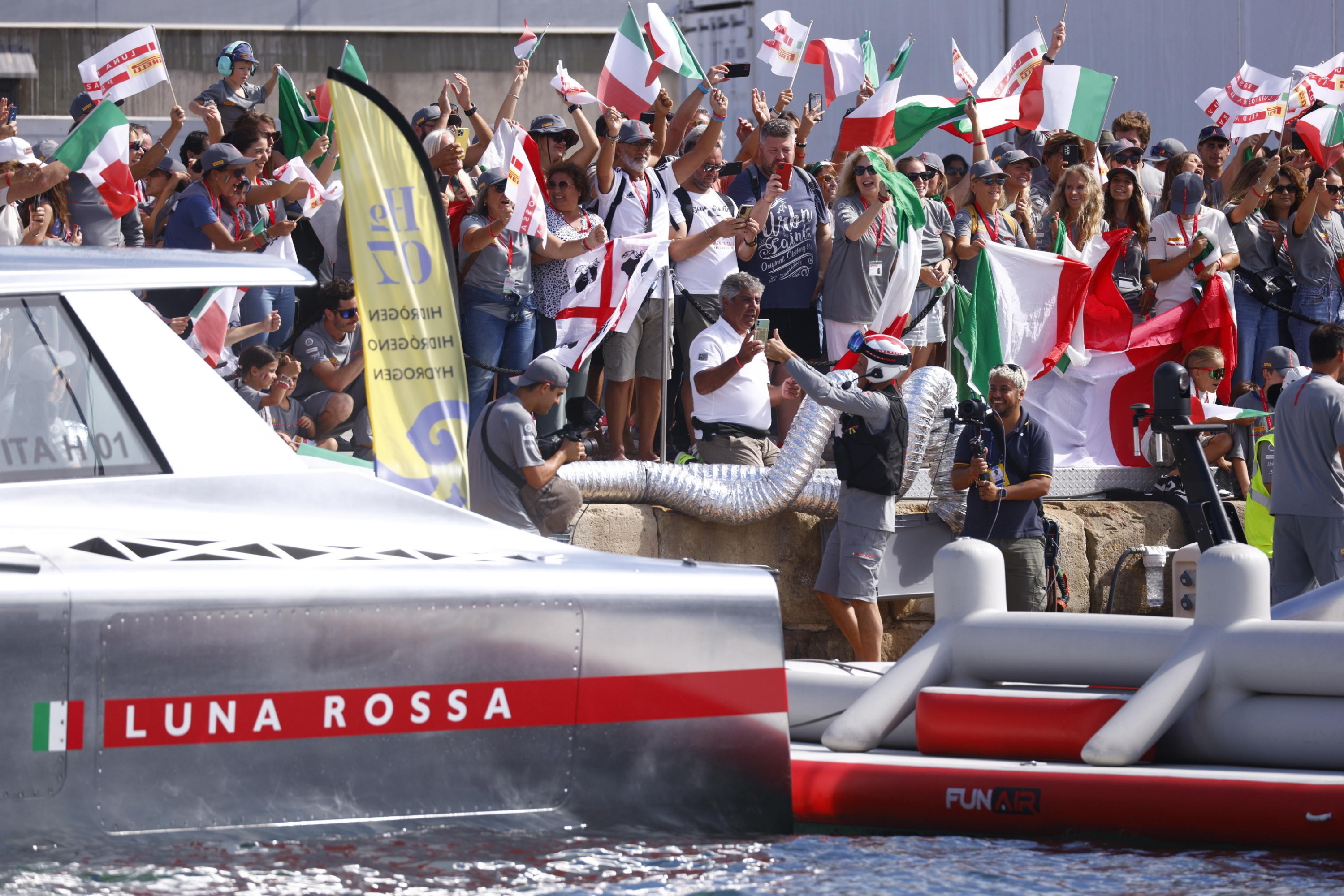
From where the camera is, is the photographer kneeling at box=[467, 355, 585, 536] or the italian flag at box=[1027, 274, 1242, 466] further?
the italian flag at box=[1027, 274, 1242, 466]

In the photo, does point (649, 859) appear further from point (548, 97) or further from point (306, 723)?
point (548, 97)

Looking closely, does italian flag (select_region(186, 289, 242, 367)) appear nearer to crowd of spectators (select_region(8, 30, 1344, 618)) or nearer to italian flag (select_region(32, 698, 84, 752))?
crowd of spectators (select_region(8, 30, 1344, 618))

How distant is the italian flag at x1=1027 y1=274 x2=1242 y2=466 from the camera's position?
1117cm

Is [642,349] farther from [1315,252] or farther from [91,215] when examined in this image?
[1315,252]

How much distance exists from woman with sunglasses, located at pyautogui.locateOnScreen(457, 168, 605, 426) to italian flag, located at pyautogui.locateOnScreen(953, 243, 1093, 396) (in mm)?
2675

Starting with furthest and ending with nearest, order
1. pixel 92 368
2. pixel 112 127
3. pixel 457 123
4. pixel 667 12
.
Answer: pixel 667 12
pixel 457 123
pixel 112 127
pixel 92 368

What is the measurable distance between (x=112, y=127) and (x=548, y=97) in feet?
28.1

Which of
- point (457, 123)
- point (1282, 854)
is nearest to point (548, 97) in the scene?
point (457, 123)

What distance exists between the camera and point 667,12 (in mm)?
17344

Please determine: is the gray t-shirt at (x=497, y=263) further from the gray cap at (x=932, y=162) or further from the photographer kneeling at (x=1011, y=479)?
the gray cap at (x=932, y=162)

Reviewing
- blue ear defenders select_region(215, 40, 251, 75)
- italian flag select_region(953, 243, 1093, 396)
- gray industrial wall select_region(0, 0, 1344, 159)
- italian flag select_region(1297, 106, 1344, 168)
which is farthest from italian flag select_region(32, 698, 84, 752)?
gray industrial wall select_region(0, 0, 1344, 159)

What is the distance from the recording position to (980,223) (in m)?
11.1

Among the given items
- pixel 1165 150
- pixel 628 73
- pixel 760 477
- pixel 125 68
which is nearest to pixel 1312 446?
pixel 760 477

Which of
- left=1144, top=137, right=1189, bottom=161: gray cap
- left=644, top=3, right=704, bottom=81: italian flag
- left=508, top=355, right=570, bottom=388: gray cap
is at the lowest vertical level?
left=508, top=355, right=570, bottom=388: gray cap
